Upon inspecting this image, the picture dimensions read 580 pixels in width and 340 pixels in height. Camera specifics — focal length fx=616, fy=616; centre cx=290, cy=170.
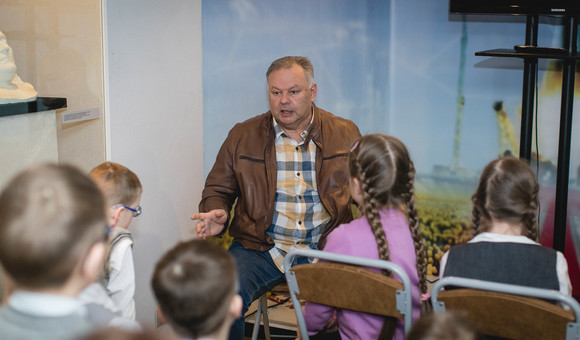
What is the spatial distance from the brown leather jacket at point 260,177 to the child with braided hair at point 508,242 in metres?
0.93

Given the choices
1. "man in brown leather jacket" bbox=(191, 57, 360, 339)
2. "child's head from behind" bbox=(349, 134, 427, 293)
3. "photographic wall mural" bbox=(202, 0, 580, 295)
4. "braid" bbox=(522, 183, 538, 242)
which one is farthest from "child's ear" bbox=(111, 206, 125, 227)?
"photographic wall mural" bbox=(202, 0, 580, 295)

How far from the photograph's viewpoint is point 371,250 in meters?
2.07

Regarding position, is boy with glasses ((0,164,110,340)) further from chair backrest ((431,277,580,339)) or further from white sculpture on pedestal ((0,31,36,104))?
white sculpture on pedestal ((0,31,36,104))

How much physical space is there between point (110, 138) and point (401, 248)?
1.50m

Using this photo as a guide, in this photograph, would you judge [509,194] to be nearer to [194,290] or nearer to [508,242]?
[508,242]

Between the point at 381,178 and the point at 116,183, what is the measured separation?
37.1 inches

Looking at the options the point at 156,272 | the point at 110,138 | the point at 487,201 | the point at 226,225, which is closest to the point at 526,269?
the point at 487,201

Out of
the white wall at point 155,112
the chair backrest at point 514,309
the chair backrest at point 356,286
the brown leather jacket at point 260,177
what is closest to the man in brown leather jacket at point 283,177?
the brown leather jacket at point 260,177

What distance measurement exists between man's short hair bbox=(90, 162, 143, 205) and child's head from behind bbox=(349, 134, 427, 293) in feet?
2.62

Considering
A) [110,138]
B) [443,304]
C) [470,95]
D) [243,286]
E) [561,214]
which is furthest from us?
[470,95]

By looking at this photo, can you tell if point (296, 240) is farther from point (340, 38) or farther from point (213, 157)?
point (340, 38)

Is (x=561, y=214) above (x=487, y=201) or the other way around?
the other way around

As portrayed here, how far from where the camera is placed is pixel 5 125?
242 cm

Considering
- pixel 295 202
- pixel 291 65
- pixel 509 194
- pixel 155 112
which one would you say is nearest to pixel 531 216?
pixel 509 194
